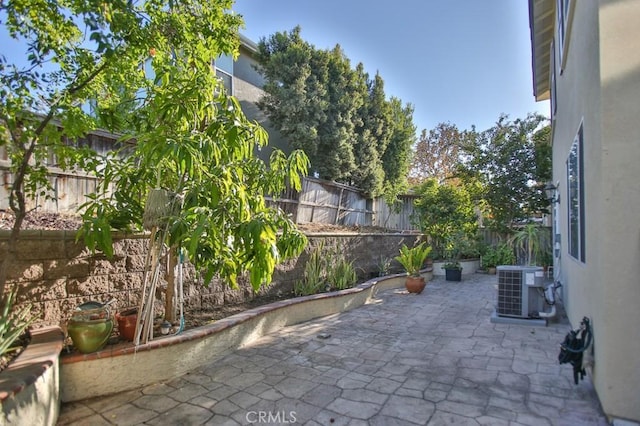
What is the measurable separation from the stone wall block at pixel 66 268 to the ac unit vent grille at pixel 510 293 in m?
5.55

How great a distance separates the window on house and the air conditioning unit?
34.0 inches

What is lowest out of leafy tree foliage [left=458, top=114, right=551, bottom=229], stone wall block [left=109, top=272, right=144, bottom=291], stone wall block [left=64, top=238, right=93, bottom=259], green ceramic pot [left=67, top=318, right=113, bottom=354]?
green ceramic pot [left=67, top=318, right=113, bottom=354]

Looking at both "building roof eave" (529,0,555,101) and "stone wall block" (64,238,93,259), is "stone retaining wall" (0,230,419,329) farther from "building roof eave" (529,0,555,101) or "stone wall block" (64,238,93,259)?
"building roof eave" (529,0,555,101)

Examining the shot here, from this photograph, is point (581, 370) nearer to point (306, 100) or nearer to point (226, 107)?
point (226, 107)

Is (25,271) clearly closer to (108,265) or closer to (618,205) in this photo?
(108,265)

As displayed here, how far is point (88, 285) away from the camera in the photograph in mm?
3561

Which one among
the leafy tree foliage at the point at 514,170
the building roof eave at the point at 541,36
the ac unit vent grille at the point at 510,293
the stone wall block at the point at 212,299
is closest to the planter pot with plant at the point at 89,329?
the stone wall block at the point at 212,299

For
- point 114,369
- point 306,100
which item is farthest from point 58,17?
point 306,100

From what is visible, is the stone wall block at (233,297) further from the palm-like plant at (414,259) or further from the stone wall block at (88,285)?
the palm-like plant at (414,259)

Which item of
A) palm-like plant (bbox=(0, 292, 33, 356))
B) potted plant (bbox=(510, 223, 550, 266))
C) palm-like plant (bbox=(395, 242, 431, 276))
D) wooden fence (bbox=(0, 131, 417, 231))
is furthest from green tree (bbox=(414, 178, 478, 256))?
palm-like plant (bbox=(0, 292, 33, 356))

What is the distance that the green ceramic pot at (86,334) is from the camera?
9.59 feet

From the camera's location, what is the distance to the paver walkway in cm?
260

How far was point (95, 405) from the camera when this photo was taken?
2.79 metres

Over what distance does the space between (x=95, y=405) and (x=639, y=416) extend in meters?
3.96
